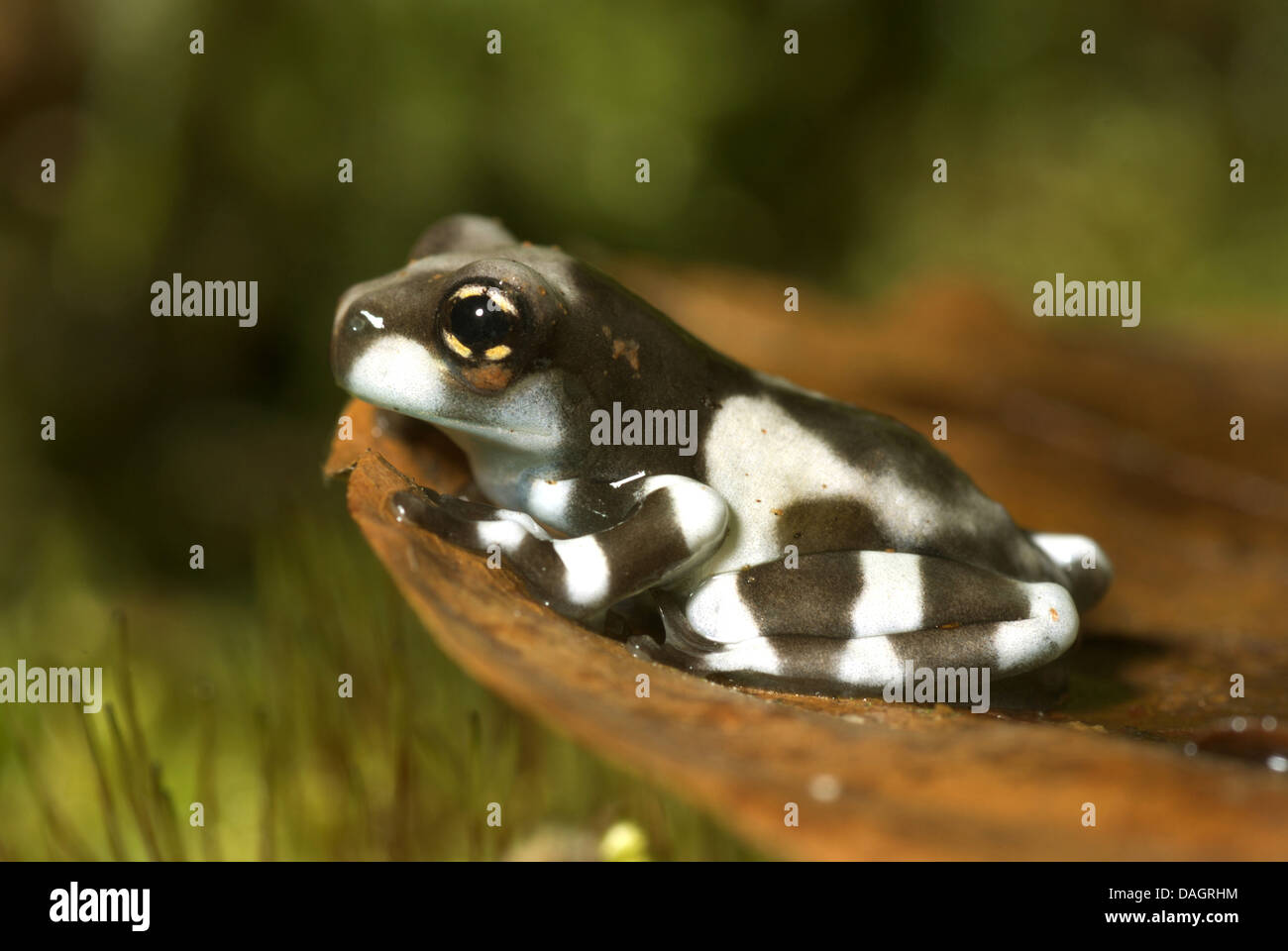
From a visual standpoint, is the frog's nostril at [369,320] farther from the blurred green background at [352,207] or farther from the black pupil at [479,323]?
the blurred green background at [352,207]

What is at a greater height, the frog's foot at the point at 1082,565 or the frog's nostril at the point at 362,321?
the frog's nostril at the point at 362,321

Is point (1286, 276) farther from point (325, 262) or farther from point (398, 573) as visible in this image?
point (398, 573)

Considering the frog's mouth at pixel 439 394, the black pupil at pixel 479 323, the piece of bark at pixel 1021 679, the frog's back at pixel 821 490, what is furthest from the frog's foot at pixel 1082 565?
the black pupil at pixel 479 323

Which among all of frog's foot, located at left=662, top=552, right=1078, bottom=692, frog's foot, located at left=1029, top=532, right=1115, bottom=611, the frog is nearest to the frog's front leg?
the frog

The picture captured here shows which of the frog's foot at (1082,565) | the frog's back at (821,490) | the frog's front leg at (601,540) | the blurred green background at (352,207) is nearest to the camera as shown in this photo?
the frog's front leg at (601,540)

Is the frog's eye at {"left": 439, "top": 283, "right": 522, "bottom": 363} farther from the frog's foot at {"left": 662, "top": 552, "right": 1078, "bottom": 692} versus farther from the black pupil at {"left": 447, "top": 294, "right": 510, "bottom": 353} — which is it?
the frog's foot at {"left": 662, "top": 552, "right": 1078, "bottom": 692}

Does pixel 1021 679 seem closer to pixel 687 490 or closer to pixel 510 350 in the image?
pixel 687 490
